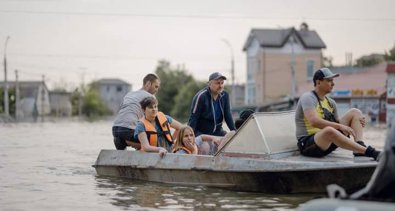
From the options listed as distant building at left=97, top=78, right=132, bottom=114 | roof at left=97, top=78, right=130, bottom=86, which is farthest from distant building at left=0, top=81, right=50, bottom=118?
roof at left=97, top=78, right=130, bottom=86

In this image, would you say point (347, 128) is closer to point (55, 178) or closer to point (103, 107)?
point (55, 178)

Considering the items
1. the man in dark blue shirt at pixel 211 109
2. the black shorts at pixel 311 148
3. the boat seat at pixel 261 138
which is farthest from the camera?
the man in dark blue shirt at pixel 211 109

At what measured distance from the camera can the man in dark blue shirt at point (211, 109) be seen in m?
11.5

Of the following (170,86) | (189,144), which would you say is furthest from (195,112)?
(170,86)

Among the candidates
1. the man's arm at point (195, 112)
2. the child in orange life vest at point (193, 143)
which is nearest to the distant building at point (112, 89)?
the man's arm at point (195, 112)

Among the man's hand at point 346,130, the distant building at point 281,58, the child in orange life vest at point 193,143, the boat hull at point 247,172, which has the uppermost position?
the distant building at point 281,58

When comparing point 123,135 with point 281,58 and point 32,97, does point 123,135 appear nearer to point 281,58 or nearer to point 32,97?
point 281,58

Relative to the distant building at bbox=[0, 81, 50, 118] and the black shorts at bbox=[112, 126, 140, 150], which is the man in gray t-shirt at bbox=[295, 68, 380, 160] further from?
the distant building at bbox=[0, 81, 50, 118]

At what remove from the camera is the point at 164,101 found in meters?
113

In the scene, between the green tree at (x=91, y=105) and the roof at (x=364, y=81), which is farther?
the green tree at (x=91, y=105)

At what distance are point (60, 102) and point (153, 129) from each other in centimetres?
13033

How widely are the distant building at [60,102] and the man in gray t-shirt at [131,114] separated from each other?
121 meters

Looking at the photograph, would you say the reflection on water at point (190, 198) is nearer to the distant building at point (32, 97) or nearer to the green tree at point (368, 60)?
the green tree at point (368, 60)

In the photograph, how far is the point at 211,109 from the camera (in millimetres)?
11695
